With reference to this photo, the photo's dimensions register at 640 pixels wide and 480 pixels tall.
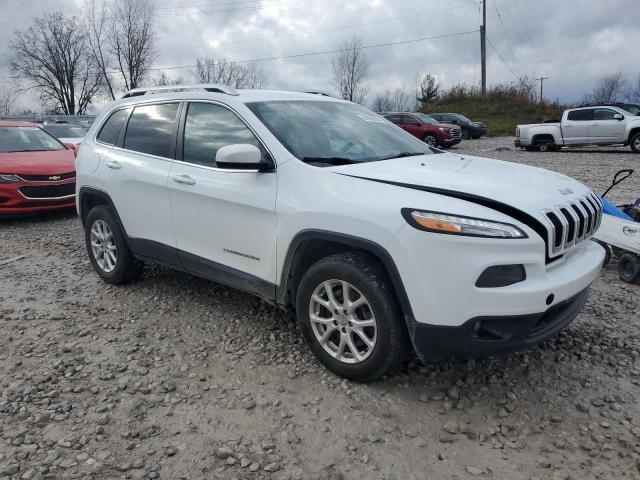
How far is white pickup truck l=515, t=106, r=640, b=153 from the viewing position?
1766cm

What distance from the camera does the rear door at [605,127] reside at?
58.5 ft

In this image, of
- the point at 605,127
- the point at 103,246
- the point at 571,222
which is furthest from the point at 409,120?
the point at 571,222

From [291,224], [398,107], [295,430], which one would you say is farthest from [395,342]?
[398,107]

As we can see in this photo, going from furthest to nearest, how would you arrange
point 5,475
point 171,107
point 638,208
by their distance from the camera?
point 638,208 → point 171,107 → point 5,475

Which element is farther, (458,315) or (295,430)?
Result: (295,430)

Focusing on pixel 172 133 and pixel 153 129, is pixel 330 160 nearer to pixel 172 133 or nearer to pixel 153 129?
pixel 172 133

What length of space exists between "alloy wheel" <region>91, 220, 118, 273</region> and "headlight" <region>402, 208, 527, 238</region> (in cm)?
321

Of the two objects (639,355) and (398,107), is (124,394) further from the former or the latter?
(398,107)

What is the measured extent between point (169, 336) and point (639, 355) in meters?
3.26

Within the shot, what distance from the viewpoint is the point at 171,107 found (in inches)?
163

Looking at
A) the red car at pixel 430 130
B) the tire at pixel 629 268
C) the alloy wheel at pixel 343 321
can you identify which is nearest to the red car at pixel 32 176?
the alloy wheel at pixel 343 321

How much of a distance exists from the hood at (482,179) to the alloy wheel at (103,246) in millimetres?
2636

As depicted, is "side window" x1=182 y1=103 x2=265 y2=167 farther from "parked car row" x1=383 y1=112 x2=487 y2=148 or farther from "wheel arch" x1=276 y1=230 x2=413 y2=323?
"parked car row" x1=383 y1=112 x2=487 y2=148

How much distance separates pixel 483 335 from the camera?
2.59m
